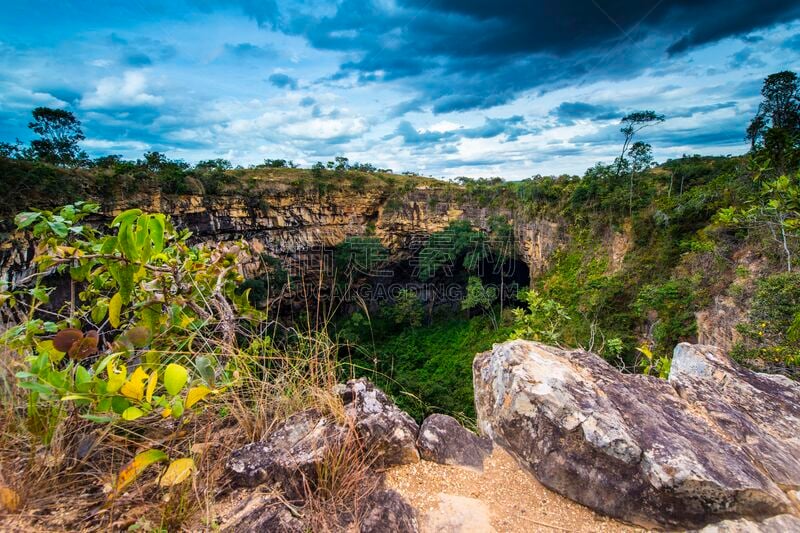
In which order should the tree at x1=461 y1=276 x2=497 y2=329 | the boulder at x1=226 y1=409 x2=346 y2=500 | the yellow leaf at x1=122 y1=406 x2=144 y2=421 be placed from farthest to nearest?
the tree at x1=461 y1=276 x2=497 y2=329, the boulder at x1=226 y1=409 x2=346 y2=500, the yellow leaf at x1=122 y1=406 x2=144 y2=421

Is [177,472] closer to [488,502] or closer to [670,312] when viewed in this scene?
[488,502]

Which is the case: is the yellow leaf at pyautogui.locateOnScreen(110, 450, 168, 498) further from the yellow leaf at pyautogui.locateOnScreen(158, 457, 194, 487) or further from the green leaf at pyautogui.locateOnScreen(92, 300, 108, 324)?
the green leaf at pyautogui.locateOnScreen(92, 300, 108, 324)

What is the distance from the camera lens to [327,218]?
A: 17812 mm

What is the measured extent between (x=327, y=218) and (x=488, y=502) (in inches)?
678

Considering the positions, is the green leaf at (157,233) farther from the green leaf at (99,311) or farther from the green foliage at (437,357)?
the green foliage at (437,357)

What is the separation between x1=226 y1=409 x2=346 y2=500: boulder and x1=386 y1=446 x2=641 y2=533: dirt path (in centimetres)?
31

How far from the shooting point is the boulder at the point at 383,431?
4.99ft

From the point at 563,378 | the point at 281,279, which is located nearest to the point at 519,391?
the point at 563,378

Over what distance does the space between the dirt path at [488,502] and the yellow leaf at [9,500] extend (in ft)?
3.77

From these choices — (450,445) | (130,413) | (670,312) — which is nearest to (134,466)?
(130,413)

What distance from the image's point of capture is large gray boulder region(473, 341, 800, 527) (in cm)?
129

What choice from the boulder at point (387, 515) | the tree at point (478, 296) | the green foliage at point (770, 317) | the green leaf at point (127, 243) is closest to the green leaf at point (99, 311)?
the green leaf at point (127, 243)

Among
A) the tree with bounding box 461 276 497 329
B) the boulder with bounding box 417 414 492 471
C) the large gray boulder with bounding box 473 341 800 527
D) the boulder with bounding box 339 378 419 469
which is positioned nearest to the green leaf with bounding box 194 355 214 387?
the boulder with bounding box 339 378 419 469

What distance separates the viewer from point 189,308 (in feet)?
5.43
